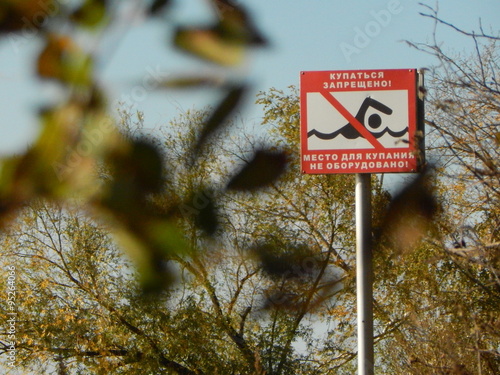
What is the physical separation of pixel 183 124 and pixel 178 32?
635 cm

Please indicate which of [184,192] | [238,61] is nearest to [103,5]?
[238,61]

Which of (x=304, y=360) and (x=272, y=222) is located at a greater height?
(x=272, y=222)

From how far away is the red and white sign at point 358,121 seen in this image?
10.4 ft

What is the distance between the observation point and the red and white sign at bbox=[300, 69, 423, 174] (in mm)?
Result: 3158

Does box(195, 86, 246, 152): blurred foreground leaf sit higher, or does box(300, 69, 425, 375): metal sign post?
box(300, 69, 425, 375): metal sign post

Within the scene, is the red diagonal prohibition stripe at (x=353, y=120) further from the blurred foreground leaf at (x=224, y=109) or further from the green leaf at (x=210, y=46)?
the green leaf at (x=210, y=46)

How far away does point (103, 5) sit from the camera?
1.05 metres

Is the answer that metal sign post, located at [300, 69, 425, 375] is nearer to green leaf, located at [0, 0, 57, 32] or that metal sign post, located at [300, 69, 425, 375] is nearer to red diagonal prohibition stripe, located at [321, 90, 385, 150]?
red diagonal prohibition stripe, located at [321, 90, 385, 150]

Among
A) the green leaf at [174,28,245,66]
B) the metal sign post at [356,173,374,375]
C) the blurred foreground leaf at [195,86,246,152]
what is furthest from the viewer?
the metal sign post at [356,173,374,375]

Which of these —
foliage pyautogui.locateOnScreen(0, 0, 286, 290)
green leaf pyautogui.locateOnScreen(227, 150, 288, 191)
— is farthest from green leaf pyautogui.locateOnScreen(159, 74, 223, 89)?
green leaf pyautogui.locateOnScreen(227, 150, 288, 191)

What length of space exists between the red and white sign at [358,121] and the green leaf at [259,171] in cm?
121

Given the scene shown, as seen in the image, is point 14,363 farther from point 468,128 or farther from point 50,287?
point 468,128

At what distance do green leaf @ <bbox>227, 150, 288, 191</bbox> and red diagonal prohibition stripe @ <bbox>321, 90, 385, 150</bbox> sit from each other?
1.23m

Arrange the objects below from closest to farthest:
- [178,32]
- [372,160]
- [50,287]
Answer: [178,32] < [372,160] < [50,287]
